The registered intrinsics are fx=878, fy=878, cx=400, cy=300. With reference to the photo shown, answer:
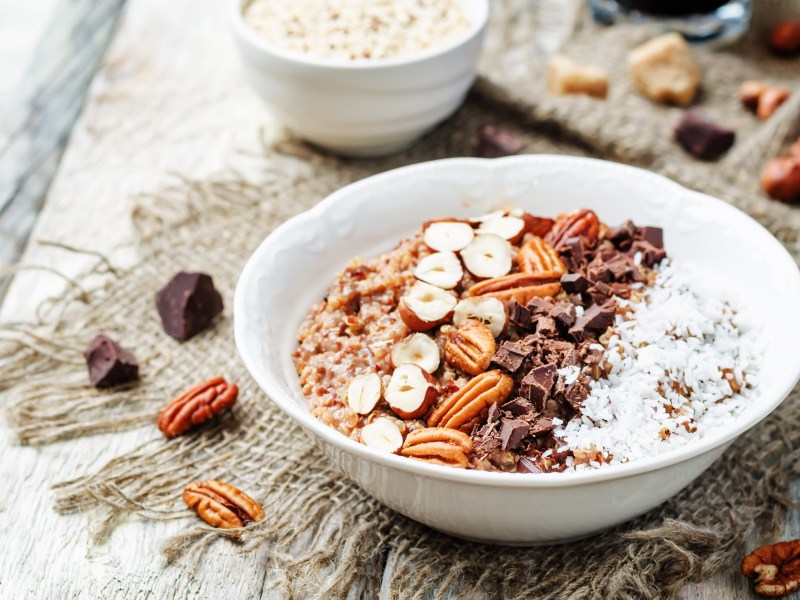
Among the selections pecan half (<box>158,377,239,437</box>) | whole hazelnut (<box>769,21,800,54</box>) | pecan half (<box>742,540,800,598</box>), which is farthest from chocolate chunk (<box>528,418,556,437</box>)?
whole hazelnut (<box>769,21,800,54</box>)

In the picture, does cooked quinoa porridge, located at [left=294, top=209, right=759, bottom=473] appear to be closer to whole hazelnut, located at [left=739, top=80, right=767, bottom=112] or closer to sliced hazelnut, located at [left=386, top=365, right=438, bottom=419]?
→ sliced hazelnut, located at [left=386, top=365, right=438, bottom=419]

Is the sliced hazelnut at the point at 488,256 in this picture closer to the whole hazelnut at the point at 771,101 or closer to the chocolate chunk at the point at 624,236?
the chocolate chunk at the point at 624,236

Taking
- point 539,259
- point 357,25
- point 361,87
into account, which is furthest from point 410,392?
point 357,25

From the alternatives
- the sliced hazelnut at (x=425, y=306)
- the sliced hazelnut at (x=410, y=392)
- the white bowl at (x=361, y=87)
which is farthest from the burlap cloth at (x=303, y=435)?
the sliced hazelnut at (x=425, y=306)

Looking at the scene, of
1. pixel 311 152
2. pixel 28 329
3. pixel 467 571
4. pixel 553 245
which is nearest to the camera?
pixel 467 571

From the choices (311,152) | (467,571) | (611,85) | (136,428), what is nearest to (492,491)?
Result: (467,571)

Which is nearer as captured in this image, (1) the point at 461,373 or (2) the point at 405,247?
(1) the point at 461,373

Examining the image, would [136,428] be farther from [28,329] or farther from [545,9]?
[545,9]
